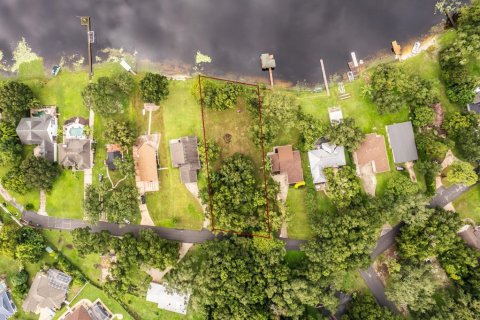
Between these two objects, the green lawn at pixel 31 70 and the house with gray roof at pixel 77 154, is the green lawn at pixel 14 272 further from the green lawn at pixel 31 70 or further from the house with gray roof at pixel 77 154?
the green lawn at pixel 31 70

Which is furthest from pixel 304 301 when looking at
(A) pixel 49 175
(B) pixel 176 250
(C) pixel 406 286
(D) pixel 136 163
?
(A) pixel 49 175

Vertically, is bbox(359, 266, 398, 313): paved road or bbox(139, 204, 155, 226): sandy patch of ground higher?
bbox(139, 204, 155, 226): sandy patch of ground

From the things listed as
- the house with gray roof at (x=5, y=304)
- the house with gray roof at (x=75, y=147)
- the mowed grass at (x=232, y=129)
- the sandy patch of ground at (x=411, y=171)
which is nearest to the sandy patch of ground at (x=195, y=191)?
the mowed grass at (x=232, y=129)

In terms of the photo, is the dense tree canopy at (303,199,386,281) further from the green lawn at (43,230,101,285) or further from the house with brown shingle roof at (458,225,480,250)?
the green lawn at (43,230,101,285)

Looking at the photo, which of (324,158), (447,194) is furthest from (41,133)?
(447,194)

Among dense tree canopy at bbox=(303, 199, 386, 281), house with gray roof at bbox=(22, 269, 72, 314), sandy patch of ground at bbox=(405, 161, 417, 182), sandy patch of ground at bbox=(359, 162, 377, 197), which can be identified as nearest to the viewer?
dense tree canopy at bbox=(303, 199, 386, 281)

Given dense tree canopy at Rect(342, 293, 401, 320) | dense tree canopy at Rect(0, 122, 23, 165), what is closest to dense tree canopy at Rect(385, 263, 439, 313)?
dense tree canopy at Rect(342, 293, 401, 320)

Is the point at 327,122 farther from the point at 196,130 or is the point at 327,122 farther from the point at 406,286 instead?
the point at 406,286

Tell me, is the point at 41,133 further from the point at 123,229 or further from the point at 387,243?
the point at 387,243
